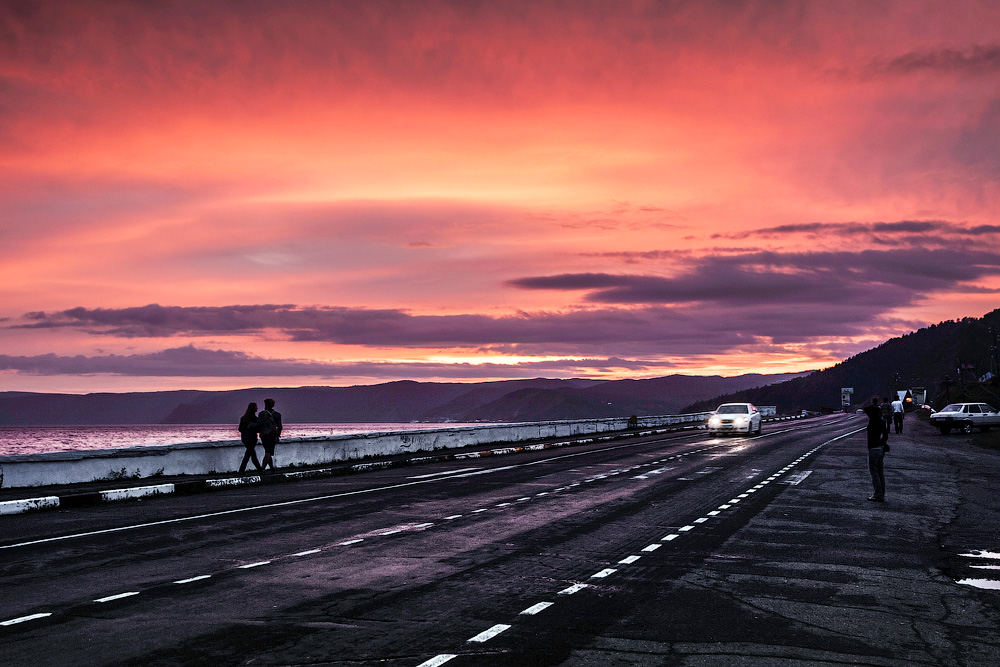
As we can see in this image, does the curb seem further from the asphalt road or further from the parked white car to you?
the parked white car

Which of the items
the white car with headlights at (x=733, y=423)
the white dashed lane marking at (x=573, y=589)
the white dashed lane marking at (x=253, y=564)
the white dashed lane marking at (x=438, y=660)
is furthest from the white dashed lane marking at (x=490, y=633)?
the white car with headlights at (x=733, y=423)

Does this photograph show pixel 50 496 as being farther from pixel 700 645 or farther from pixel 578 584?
pixel 700 645

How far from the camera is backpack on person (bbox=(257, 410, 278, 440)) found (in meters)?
21.7

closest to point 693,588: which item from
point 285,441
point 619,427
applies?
point 285,441

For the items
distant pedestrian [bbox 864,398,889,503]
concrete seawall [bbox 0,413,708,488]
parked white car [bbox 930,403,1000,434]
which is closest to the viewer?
distant pedestrian [bbox 864,398,889,503]

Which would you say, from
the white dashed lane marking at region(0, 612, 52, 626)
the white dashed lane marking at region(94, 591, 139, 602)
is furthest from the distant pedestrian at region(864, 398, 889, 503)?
the white dashed lane marking at region(0, 612, 52, 626)

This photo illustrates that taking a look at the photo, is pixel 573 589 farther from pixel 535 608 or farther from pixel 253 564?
pixel 253 564

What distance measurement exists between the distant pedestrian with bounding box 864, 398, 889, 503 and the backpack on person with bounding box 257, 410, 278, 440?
1423cm

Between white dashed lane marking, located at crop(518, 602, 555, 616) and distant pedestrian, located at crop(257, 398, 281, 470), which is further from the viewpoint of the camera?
distant pedestrian, located at crop(257, 398, 281, 470)

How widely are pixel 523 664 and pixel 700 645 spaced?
1.47 metres

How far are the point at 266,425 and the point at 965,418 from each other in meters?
41.5

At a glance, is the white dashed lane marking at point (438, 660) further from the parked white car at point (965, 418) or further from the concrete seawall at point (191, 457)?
the parked white car at point (965, 418)

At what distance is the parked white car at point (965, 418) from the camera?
154 ft

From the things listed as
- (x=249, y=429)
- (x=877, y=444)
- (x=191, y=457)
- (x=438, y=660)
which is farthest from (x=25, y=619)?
(x=191, y=457)
